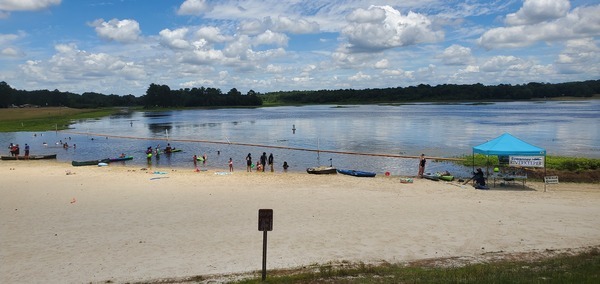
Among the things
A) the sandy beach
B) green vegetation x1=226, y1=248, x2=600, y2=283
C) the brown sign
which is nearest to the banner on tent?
the sandy beach

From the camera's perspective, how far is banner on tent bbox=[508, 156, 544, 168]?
23219mm

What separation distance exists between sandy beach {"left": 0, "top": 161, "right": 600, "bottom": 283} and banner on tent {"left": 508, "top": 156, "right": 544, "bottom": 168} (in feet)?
4.23

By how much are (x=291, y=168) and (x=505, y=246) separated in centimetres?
2325

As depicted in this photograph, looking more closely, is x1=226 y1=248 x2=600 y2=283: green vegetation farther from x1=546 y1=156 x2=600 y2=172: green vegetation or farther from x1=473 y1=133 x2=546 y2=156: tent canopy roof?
x1=546 y1=156 x2=600 y2=172: green vegetation

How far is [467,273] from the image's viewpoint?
9.84 metres

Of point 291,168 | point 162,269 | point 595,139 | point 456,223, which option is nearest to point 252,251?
point 162,269

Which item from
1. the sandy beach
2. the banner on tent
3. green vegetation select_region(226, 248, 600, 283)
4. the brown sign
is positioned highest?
the brown sign

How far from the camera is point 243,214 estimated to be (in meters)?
17.7

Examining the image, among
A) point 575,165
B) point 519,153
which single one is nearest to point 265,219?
point 519,153

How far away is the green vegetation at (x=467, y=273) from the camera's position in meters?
9.05

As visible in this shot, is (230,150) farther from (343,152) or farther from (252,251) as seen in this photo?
(252,251)

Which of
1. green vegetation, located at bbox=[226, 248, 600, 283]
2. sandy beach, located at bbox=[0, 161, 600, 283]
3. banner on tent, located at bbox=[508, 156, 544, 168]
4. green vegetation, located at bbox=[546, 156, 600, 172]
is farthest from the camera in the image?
green vegetation, located at bbox=[546, 156, 600, 172]

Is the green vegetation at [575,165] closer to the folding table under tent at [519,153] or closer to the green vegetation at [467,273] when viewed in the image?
the folding table under tent at [519,153]

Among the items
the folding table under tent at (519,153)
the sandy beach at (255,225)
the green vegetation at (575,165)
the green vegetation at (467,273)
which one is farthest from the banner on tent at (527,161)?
the green vegetation at (467,273)
